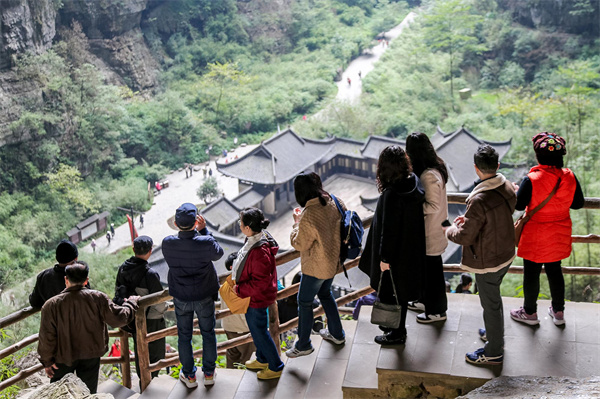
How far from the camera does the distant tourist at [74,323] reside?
305 centimetres

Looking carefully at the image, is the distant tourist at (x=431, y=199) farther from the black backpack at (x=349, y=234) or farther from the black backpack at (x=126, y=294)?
the black backpack at (x=126, y=294)

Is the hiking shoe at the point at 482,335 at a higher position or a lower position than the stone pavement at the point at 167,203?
higher

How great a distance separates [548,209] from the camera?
2902mm

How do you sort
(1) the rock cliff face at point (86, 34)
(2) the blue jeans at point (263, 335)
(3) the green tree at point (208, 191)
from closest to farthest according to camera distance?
(2) the blue jeans at point (263, 335), (1) the rock cliff face at point (86, 34), (3) the green tree at point (208, 191)

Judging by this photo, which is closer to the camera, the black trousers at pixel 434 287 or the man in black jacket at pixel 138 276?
the black trousers at pixel 434 287

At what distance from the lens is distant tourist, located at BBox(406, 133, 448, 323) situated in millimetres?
2814

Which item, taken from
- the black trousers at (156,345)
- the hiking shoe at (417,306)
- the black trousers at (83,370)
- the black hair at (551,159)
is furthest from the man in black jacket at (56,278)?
the black hair at (551,159)

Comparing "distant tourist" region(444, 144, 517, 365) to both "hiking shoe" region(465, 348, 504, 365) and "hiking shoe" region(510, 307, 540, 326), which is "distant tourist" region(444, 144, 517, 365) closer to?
"hiking shoe" region(465, 348, 504, 365)

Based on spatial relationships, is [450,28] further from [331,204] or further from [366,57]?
[331,204]

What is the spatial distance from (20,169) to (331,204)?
70.4 ft

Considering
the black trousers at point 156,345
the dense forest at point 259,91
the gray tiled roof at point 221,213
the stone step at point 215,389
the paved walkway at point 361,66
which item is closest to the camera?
the stone step at point 215,389

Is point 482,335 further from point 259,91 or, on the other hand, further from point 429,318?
point 259,91

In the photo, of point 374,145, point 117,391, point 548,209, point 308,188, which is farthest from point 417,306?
point 374,145

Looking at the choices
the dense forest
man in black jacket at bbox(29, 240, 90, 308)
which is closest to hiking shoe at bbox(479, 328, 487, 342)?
man in black jacket at bbox(29, 240, 90, 308)
